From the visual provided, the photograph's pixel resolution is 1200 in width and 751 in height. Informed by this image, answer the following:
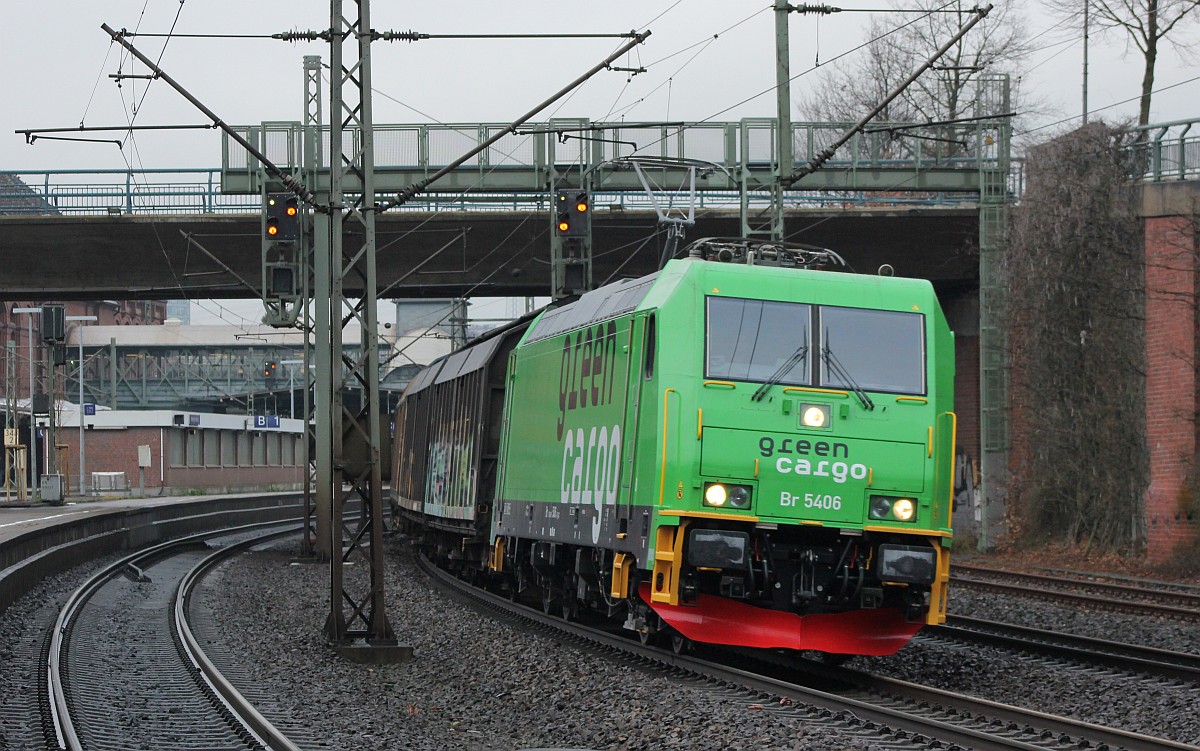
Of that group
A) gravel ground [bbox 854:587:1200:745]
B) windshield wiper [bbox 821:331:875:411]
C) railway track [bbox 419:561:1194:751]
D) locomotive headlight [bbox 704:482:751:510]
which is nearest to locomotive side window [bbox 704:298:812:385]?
windshield wiper [bbox 821:331:875:411]

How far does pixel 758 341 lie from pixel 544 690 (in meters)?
3.35

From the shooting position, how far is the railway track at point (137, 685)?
1070 centimetres

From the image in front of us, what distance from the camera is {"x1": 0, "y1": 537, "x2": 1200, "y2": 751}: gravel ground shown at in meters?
10.0

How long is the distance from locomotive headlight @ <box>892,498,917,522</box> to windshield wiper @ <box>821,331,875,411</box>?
30.9 inches

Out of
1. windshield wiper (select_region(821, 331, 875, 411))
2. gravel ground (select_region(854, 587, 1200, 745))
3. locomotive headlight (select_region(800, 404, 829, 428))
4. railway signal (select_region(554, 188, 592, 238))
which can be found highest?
railway signal (select_region(554, 188, 592, 238))

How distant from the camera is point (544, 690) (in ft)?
40.2

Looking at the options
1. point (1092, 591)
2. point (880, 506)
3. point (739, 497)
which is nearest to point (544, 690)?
point (739, 497)

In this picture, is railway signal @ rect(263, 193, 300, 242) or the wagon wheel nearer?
the wagon wheel

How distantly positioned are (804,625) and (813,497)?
3.65 ft

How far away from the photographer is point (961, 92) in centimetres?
4856

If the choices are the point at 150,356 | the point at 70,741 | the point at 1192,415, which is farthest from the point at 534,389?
the point at 150,356

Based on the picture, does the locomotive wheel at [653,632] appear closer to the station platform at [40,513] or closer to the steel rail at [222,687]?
the steel rail at [222,687]

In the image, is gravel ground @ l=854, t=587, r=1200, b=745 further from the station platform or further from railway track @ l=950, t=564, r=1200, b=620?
the station platform

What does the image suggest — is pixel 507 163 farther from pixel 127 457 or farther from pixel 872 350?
pixel 127 457
